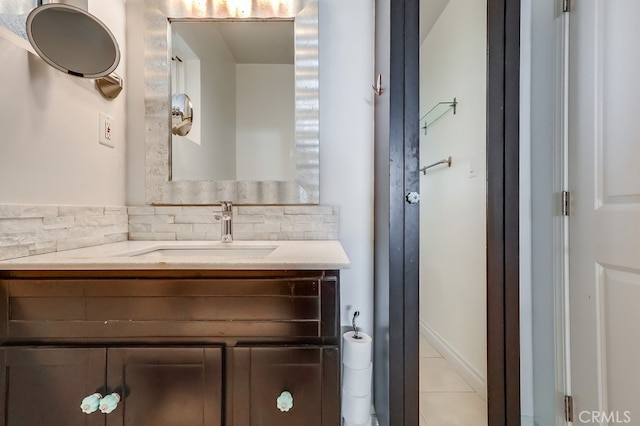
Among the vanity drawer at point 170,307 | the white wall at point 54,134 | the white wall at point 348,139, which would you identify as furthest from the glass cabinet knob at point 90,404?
the white wall at point 348,139

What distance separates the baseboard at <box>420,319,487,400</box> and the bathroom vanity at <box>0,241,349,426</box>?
0.45 meters

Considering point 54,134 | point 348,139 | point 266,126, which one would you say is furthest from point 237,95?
point 54,134

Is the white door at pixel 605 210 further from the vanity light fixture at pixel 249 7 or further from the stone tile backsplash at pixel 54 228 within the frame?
the stone tile backsplash at pixel 54 228

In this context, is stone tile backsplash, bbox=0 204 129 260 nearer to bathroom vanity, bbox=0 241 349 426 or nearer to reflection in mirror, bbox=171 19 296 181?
bathroom vanity, bbox=0 241 349 426

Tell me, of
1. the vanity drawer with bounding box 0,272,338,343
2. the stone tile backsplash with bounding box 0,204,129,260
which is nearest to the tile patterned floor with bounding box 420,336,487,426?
the vanity drawer with bounding box 0,272,338,343

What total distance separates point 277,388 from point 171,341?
30cm

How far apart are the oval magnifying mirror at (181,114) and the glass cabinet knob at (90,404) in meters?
1.00

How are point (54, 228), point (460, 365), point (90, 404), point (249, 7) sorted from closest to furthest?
point (90, 404), point (54, 228), point (460, 365), point (249, 7)

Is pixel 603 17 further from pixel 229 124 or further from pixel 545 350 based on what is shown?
pixel 229 124

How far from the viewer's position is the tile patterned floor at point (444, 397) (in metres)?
1.04

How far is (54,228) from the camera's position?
971 mm

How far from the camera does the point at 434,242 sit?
1.06 m

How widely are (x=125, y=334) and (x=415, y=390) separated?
89cm

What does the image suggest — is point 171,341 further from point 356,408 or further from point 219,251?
point 356,408
